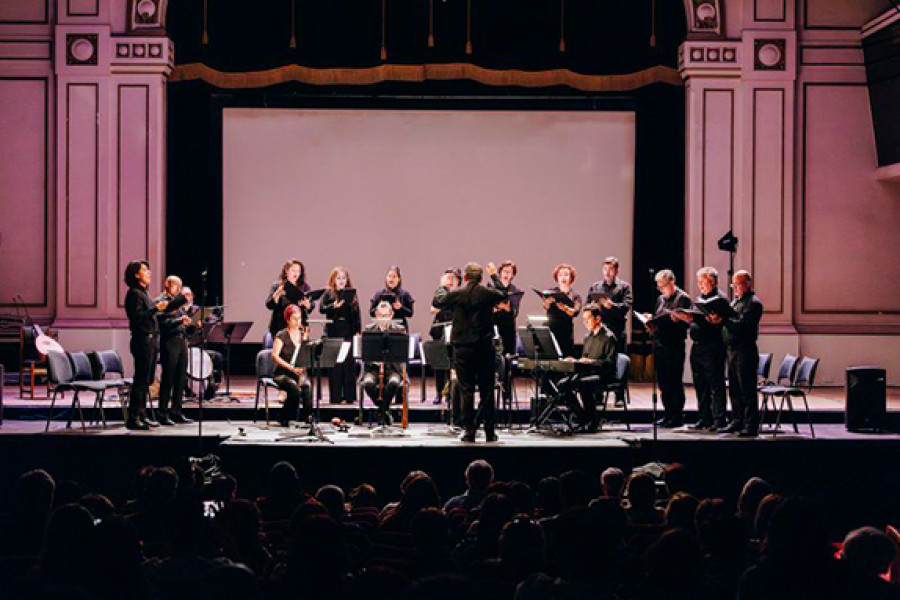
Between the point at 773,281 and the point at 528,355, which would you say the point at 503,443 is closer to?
the point at 528,355

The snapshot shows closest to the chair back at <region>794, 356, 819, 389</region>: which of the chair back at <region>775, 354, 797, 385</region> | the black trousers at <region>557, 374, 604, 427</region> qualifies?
the chair back at <region>775, 354, 797, 385</region>

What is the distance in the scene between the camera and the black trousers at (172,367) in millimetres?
9148

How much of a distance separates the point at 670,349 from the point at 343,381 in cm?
339

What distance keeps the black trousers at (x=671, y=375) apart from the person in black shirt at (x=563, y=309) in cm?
92

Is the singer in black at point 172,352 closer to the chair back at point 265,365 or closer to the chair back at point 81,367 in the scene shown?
the chair back at point 265,365

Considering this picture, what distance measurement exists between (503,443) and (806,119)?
275 inches

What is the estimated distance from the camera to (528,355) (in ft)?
30.2

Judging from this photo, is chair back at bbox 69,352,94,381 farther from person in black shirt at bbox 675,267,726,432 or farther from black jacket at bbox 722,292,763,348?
black jacket at bbox 722,292,763,348

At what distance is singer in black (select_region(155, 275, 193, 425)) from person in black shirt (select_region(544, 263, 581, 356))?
134 inches

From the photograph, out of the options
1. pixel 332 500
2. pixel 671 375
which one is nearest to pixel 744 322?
pixel 671 375

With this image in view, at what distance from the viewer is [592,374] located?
9.22m

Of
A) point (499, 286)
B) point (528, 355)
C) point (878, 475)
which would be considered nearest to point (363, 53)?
point (499, 286)

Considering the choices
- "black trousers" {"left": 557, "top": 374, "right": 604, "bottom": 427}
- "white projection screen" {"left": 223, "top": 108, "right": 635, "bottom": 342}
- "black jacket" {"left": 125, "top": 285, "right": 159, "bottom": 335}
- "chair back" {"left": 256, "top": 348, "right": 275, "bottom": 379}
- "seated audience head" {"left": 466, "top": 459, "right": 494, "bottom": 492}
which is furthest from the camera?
"white projection screen" {"left": 223, "top": 108, "right": 635, "bottom": 342}

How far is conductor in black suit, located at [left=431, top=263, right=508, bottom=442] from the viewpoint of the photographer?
8250 mm
